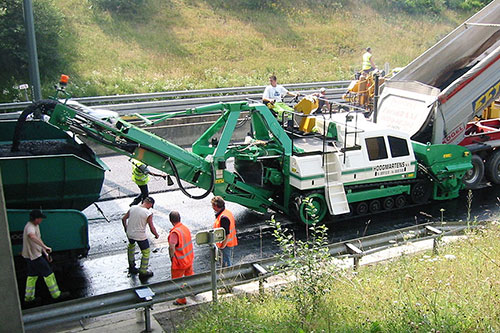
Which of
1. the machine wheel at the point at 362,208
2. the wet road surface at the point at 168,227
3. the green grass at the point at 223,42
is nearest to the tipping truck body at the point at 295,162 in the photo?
the machine wheel at the point at 362,208

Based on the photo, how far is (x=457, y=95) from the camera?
496 inches

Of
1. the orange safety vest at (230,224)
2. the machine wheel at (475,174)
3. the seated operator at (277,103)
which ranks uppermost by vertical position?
the seated operator at (277,103)

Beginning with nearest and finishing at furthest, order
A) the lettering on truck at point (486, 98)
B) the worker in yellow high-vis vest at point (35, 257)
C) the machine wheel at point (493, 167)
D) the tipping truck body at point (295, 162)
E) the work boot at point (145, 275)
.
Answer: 1. the worker in yellow high-vis vest at point (35, 257)
2. the work boot at point (145, 275)
3. the tipping truck body at point (295, 162)
4. the lettering on truck at point (486, 98)
5. the machine wheel at point (493, 167)

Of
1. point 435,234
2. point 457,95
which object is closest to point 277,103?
point 457,95

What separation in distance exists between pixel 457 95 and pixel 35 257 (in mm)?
9209

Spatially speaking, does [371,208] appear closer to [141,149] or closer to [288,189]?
[288,189]

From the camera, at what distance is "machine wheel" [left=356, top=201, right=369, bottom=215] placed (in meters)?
11.5

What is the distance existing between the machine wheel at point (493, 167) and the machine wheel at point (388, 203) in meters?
3.04

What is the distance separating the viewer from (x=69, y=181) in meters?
9.02

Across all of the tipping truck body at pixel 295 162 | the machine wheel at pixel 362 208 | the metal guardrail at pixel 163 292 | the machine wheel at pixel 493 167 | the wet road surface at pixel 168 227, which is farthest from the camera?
the machine wheel at pixel 493 167

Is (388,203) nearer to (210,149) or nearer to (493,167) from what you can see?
(493,167)

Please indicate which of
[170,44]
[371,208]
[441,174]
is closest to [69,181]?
[371,208]

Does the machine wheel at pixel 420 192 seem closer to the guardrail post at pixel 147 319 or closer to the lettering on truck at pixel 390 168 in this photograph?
the lettering on truck at pixel 390 168

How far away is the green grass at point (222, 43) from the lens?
27.3 meters
